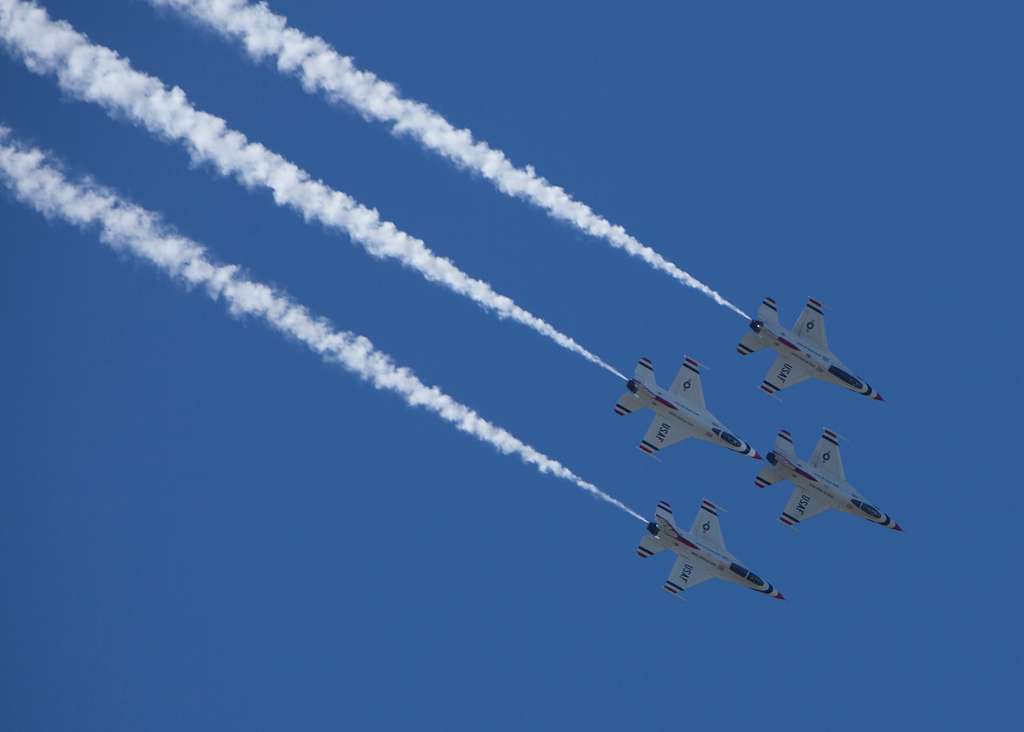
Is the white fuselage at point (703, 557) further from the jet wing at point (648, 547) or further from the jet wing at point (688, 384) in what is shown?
the jet wing at point (688, 384)

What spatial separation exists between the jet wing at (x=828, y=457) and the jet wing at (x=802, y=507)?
0.72 metres

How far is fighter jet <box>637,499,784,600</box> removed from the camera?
8294 cm

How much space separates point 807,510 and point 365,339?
14.5m

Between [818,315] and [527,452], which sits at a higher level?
[818,315]

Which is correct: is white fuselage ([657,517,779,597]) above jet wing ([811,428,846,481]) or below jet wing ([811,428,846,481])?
below

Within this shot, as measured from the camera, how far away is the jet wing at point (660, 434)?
82.8 m

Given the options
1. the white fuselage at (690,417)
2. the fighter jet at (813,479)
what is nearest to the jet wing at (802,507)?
the fighter jet at (813,479)

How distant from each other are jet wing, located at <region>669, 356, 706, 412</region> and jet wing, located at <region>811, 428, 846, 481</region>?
152 inches

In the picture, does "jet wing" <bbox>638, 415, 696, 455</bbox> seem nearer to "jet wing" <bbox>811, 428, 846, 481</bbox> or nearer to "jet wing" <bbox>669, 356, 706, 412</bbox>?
"jet wing" <bbox>669, 356, 706, 412</bbox>

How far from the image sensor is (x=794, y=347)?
274 ft

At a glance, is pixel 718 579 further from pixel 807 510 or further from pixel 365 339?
pixel 365 339

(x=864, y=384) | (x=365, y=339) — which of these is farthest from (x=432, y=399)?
(x=864, y=384)

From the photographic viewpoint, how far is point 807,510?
84.4m

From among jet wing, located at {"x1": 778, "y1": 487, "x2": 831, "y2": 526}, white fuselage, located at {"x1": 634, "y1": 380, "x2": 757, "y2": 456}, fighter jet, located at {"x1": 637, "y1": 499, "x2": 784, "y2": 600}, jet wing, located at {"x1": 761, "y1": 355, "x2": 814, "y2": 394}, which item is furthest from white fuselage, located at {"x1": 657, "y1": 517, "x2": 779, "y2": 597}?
jet wing, located at {"x1": 761, "y1": 355, "x2": 814, "y2": 394}
